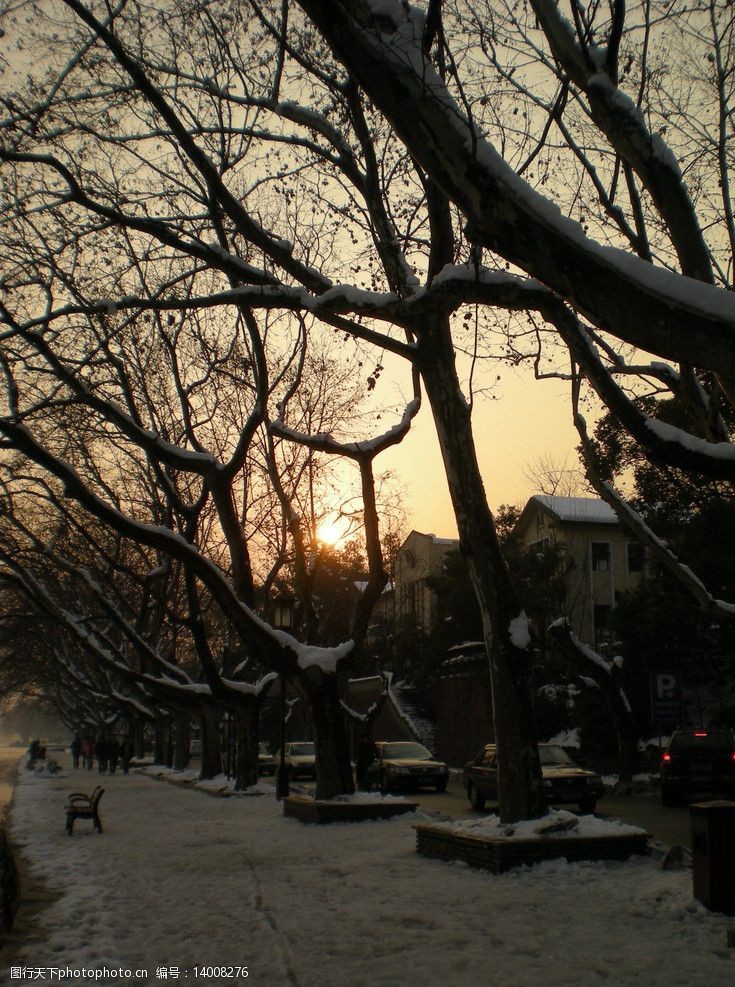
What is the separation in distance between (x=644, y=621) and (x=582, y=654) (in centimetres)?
660

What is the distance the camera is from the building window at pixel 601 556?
41625mm

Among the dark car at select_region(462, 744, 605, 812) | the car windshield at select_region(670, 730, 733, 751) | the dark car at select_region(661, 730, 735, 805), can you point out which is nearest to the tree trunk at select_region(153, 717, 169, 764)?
the dark car at select_region(462, 744, 605, 812)

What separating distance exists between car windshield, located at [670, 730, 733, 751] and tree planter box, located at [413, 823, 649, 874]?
33.8 ft

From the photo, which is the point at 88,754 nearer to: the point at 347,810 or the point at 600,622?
the point at 600,622

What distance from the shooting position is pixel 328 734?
16641 millimetres

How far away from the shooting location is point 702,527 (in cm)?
2445

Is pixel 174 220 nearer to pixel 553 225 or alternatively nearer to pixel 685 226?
pixel 685 226

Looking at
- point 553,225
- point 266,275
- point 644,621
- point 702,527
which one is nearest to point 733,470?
point 553,225

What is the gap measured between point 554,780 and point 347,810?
4.29 m

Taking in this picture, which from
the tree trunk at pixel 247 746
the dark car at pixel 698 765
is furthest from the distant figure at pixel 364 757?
the dark car at pixel 698 765

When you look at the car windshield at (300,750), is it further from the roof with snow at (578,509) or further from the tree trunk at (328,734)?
the tree trunk at (328,734)

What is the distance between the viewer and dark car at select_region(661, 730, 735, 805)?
19.5 metres

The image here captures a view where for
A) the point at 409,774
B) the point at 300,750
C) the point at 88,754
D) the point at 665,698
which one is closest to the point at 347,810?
the point at 665,698

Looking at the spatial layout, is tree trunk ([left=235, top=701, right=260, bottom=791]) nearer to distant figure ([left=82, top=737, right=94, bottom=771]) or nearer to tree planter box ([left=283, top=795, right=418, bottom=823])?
tree planter box ([left=283, top=795, right=418, bottom=823])
